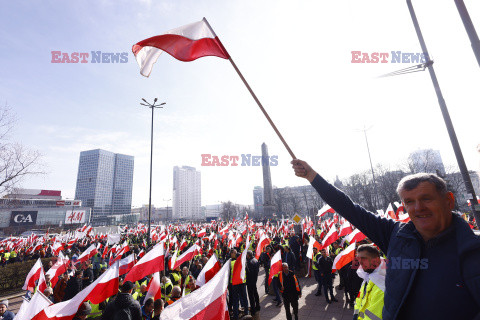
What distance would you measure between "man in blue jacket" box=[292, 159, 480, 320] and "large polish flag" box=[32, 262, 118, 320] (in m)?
4.57

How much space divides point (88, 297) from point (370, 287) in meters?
5.27

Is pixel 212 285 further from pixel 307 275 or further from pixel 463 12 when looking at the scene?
pixel 307 275

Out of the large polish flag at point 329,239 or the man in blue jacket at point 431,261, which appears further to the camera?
the large polish flag at point 329,239

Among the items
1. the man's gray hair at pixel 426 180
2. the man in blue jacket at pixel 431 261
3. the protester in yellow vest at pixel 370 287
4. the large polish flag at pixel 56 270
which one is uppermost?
the man's gray hair at pixel 426 180

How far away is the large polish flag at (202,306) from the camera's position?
3.19m

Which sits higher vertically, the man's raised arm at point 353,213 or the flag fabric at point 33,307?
the man's raised arm at point 353,213

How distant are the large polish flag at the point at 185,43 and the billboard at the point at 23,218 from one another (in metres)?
80.4

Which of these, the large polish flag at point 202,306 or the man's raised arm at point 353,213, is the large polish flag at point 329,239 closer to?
the large polish flag at point 202,306

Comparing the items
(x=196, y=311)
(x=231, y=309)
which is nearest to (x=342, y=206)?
(x=196, y=311)

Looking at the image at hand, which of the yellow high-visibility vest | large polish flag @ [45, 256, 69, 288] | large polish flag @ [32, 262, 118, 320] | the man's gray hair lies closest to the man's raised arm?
the man's gray hair

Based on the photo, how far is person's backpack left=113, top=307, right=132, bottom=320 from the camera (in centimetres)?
473

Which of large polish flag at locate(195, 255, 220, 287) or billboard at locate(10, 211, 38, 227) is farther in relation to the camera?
billboard at locate(10, 211, 38, 227)

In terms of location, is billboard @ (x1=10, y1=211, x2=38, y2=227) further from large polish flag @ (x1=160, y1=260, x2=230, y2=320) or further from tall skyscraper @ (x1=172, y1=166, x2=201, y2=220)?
tall skyscraper @ (x1=172, y1=166, x2=201, y2=220)

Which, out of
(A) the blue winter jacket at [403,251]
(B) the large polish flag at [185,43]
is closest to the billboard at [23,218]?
(B) the large polish flag at [185,43]
